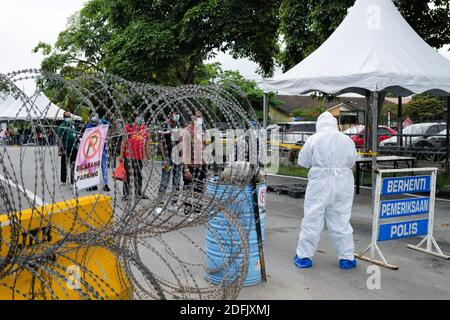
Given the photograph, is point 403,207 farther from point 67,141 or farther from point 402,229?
point 67,141

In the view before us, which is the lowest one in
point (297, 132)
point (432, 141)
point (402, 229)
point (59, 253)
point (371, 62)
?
point (402, 229)

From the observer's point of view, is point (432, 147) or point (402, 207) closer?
point (402, 207)

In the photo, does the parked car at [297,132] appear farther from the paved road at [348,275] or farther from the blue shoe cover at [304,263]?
the blue shoe cover at [304,263]

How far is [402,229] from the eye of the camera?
611 centimetres

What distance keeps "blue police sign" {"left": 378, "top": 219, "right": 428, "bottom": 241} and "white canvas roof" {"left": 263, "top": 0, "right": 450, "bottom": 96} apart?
2933 millimetres

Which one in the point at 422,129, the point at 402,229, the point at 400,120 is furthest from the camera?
the point at 422,129

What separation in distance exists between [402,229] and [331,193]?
115cm

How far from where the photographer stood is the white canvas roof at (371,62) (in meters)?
8.56

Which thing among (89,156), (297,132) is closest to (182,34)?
(297,132)

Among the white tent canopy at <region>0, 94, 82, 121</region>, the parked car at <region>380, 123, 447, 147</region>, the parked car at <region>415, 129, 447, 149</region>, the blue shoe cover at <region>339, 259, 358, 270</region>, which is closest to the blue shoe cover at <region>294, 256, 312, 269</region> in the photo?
the blue shoe cover at <region>339, 259, 358, 270</region>

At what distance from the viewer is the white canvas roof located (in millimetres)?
8562
